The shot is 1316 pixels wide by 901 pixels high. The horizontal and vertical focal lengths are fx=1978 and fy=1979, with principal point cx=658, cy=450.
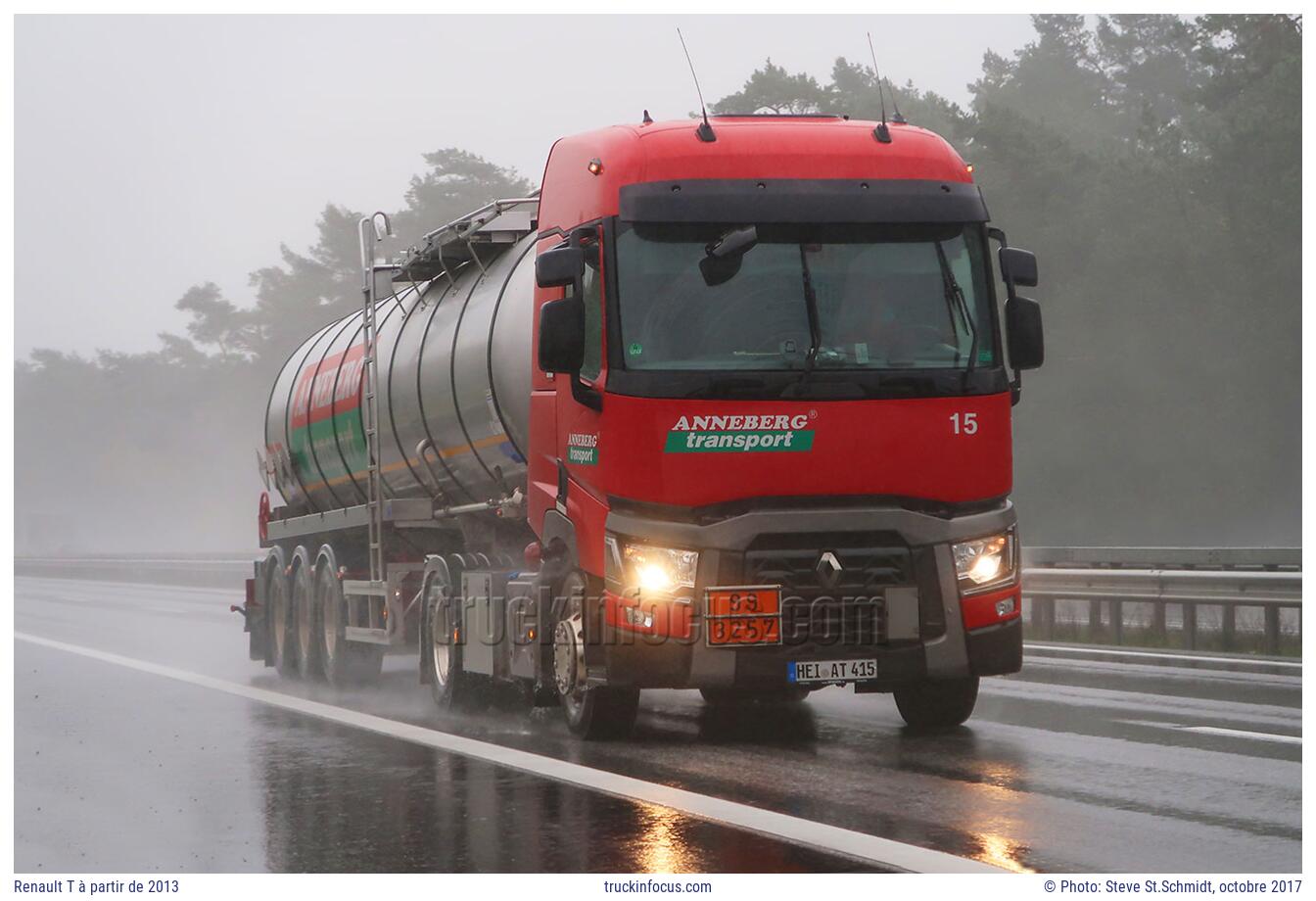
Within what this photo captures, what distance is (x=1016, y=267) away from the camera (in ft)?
37.2

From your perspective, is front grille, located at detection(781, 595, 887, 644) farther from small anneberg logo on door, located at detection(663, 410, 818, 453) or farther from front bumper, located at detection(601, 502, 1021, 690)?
small anneberg logo on door, located at detection(663, 410, 818, 453)

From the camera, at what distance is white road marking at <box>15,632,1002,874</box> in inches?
Result: 302

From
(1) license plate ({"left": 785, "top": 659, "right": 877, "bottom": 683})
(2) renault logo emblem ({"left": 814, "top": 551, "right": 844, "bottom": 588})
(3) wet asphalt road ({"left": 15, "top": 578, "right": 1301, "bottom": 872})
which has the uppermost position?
(2) renault logo emblem ({"left": 814, "top": 551, "right": 844, "bottom": 588})

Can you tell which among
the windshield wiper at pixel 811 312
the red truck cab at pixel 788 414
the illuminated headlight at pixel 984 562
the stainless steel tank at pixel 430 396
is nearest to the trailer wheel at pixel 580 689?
the red truck cab at pixel 788 414

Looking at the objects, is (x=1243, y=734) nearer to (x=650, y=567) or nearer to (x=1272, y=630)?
(x=650, y=567)

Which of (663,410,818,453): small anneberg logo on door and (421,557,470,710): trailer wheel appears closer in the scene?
(663,410,818,453): small anneberg logo on door

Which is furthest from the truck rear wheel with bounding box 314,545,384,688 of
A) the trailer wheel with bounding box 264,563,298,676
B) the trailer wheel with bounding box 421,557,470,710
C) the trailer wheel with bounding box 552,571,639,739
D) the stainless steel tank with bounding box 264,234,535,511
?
the trailer wheel with bounding box 552,571,639,739

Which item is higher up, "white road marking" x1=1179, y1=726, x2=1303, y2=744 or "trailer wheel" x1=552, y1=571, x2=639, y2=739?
"trailer wheel" x1=552, y1=571, x2=639, y2=739

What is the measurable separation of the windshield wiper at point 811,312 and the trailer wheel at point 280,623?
375 inches

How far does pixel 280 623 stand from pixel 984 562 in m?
10.4

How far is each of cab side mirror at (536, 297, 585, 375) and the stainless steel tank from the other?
1.75m

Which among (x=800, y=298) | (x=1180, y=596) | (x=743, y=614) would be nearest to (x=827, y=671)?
(x=743, y=614)

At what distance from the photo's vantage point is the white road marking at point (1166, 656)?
15.9 metres
